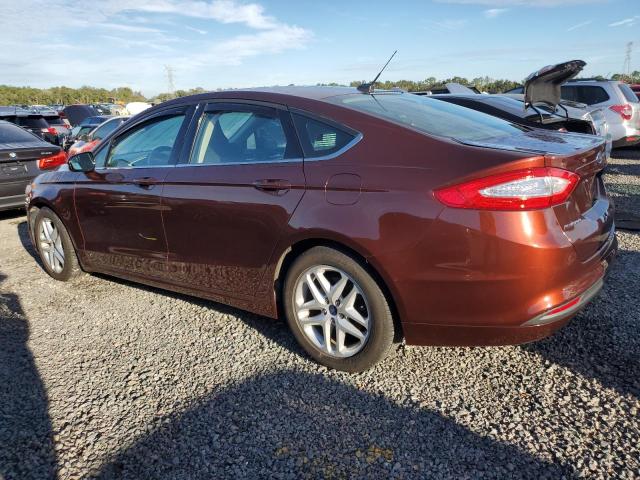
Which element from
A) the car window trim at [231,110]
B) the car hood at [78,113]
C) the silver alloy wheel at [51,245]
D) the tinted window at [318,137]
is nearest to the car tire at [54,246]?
the silver alloy wheel at [51,245]

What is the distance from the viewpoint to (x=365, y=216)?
8.27ft

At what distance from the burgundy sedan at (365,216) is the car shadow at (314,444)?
1.21ft

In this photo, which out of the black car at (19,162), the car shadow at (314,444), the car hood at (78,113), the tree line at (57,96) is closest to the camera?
the car shadow at (314,444)

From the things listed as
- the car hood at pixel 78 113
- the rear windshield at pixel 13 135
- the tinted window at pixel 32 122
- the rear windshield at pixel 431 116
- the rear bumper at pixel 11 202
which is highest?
the car hood at pixel 78 113

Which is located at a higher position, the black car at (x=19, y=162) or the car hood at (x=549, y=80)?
the car hood at (x=549, y=80)

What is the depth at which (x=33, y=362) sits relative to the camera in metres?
3.21

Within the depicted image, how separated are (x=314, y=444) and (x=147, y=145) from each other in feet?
8.71

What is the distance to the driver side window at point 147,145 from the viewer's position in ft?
11.9

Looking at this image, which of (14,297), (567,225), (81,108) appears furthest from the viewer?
(81,108)

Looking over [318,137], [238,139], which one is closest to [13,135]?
[238,139]

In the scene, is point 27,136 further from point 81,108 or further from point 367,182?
point 81,108

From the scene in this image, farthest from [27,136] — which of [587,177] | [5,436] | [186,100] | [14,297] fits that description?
[587,177]

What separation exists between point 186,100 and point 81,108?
27.7m

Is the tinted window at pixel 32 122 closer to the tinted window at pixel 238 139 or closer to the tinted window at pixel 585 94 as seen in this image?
the tinted window at pixel 238 139
